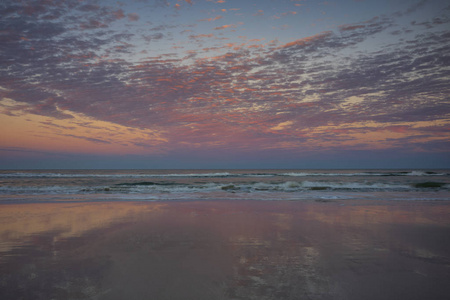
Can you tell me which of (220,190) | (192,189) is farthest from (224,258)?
(192,189)

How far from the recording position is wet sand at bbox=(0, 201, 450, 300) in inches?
114

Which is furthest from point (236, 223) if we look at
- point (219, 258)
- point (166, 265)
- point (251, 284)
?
point (251, 284)

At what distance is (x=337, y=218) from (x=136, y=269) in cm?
563

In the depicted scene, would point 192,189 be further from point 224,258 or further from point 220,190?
point 224,258

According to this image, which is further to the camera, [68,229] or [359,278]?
[68,229]

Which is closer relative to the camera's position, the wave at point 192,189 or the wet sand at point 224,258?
the wet sand at point 224,258

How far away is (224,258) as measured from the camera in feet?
12.9

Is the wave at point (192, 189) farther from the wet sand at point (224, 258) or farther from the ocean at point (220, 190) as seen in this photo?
the wet sand at point (224, 258)

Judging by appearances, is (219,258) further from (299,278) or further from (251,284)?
(299,278)

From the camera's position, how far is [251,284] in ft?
9.86

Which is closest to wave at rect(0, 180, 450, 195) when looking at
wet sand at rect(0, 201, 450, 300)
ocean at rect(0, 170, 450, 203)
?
ocean at rect(0, 170, 450, 203)

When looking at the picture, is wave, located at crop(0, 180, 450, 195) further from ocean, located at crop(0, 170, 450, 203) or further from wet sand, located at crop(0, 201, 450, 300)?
wet sand, located at crop(0, 201, 450, 300)

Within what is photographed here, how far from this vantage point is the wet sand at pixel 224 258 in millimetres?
2885

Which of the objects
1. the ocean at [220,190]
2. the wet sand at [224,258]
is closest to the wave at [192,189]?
the ocean at [220,190]
